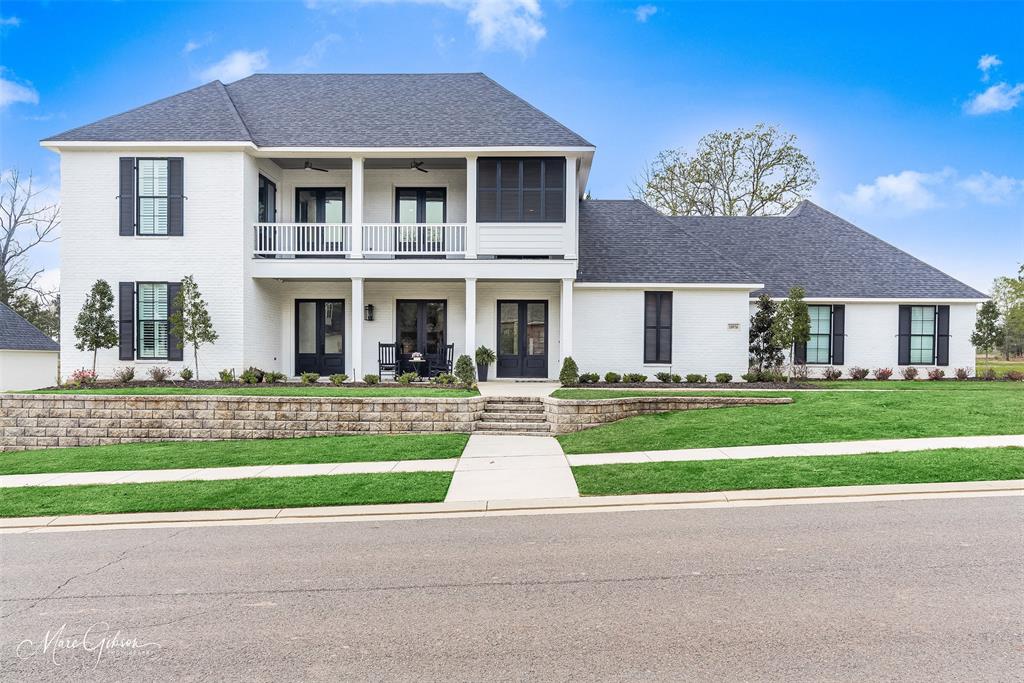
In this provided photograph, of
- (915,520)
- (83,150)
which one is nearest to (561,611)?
(915,520)

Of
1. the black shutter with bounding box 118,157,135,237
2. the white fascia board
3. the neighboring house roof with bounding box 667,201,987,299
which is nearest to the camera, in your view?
the black shutter with bounding box 118,157,135,237

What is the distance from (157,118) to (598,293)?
46.5 ft

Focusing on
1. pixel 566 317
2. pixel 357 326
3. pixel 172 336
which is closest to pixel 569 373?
pixel 566 317

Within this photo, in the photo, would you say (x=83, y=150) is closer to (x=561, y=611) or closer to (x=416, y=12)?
(x=416, y=12)

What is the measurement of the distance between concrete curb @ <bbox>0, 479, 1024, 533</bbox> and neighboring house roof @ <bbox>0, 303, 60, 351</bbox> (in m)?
17.4

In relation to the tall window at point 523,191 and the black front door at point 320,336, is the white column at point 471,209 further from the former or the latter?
the black front door at point 320,336

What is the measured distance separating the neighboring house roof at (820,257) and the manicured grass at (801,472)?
1224cm

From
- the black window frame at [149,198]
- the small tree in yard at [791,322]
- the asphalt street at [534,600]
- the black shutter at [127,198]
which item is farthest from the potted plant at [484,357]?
the asphalt street at [534,600]

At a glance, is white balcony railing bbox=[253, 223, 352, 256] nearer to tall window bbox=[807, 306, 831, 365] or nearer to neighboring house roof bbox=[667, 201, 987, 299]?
neighboring house roof bbox=[667, 201, 987, 299]

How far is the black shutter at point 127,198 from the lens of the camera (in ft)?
57.4

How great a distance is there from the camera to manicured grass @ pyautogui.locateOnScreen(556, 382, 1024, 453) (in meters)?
10.8

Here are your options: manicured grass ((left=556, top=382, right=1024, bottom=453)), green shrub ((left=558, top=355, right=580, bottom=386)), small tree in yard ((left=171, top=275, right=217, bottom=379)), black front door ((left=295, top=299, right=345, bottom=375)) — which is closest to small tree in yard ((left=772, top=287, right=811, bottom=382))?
manicured grass ((left=556, top=382, right=1024, bottom=453))

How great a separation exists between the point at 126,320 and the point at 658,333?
1570cm

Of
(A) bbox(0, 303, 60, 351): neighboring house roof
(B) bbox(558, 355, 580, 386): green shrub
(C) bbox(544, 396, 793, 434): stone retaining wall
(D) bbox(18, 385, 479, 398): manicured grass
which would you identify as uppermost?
(A) bbox(0, 303, 60, 351): neighboring house roof
